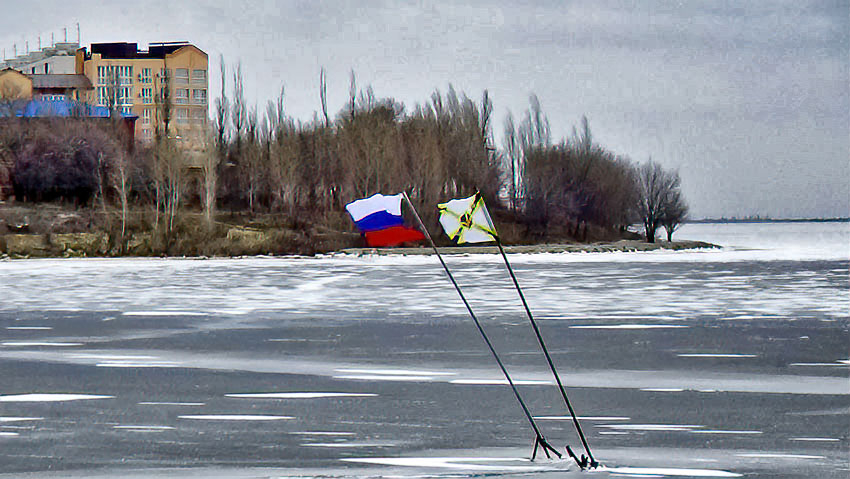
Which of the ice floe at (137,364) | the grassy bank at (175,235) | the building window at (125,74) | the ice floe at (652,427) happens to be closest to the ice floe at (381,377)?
the ice floe at (137,364)

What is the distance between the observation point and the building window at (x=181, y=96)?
115 meters

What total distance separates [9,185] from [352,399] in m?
66.2

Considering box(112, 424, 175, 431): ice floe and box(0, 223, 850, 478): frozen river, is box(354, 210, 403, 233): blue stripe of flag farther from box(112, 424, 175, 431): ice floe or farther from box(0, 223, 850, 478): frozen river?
box(112, 424, 175, 431): ice floe

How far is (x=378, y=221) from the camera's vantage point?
678cm

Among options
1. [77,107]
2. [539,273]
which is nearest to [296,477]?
[539,273]

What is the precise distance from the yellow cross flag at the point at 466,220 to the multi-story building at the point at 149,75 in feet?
355

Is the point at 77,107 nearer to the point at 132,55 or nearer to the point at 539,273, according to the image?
the point at 132,55

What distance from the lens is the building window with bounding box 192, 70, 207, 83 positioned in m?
116

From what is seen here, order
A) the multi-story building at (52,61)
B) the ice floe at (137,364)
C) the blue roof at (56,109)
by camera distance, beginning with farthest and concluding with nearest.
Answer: the multi-story building at (52,61) < the blue roof at (56,109) < the ice floe at (137,364)

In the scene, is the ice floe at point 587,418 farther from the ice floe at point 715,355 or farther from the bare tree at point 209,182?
the bare tree at point 209,182

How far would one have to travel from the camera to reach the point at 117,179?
2571 inches

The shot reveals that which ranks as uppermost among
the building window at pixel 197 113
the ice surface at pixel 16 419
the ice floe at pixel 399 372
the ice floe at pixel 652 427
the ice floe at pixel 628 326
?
the building window at pixel 197 113

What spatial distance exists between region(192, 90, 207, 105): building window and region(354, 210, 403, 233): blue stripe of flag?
113 metres

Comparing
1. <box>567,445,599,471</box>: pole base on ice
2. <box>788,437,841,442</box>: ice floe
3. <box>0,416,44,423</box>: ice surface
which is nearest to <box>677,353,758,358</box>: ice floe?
<box>788,437,841,442</box>: ice floe
